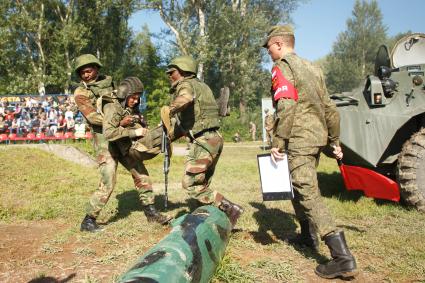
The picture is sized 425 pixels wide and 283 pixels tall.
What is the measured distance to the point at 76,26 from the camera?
28.0m

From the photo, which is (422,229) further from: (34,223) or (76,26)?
(76,26)

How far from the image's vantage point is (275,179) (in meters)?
3.79

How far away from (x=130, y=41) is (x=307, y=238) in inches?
1279

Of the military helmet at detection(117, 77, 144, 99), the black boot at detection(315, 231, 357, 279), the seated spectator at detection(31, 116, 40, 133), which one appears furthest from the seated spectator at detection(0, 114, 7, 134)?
the black boot at detection(315, 231, 357, 279)

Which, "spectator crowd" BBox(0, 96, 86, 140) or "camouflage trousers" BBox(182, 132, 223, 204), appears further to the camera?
"spectator crowd" BBox(0, 96, 86, 140)

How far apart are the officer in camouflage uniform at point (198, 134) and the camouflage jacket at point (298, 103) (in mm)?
1158

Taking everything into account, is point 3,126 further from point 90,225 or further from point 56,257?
point 56,257

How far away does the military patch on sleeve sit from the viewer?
375cm

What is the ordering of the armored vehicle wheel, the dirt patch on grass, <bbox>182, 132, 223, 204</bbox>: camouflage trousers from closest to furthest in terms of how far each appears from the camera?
the dirt patch on grass < <bbox>182, 132, 223, 204</bbox>: camouflage trousers < the armored vehicle wheel

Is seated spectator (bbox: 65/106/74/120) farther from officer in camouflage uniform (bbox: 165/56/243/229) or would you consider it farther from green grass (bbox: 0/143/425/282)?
officer in camouflage uniform (bbox: 165/56/243/229)

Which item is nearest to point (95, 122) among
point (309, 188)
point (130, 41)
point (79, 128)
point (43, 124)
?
point (309, 188)

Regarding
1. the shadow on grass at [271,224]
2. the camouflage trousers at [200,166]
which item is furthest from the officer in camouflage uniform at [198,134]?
the shadow on grass at [271,224]

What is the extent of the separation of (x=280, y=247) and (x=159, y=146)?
1.92 m

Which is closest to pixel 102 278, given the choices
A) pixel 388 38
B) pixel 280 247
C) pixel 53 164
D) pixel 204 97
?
pixel 280 247
